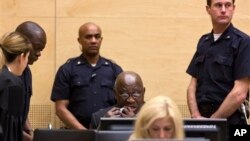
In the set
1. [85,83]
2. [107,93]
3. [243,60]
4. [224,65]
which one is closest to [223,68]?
[224,65]

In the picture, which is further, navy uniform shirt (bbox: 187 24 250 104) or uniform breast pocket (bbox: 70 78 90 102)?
uniform breast pocket (bbox: 70 78 90 102)

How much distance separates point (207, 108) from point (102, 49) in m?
2.39

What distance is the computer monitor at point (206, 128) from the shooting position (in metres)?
4.60

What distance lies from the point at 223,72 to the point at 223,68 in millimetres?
40

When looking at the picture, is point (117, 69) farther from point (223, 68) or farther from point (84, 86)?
point (223, 68)

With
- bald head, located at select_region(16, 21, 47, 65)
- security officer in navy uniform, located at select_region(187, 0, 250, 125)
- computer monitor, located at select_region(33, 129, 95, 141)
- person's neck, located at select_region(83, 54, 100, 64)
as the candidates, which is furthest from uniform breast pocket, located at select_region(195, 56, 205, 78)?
computer monitor, located at select_region(33, 129, 95, 141)

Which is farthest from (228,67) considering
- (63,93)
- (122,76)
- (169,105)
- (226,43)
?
(169,105)

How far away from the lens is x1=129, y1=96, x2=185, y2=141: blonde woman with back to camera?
469cm

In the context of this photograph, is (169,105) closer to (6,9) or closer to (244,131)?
(244,131)

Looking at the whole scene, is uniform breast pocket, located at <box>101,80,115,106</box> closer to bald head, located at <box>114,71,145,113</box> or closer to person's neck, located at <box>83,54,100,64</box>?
person's neck, located at <box>83,54,100,64</box>

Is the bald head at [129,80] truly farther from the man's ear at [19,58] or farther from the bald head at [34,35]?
the bald head at [34,35]

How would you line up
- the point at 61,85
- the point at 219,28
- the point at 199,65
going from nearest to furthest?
the point at 219,28 → the point at 199,65 → the point at 61,85

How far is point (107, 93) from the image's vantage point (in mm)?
8648

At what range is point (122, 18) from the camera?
9602 millimetres
